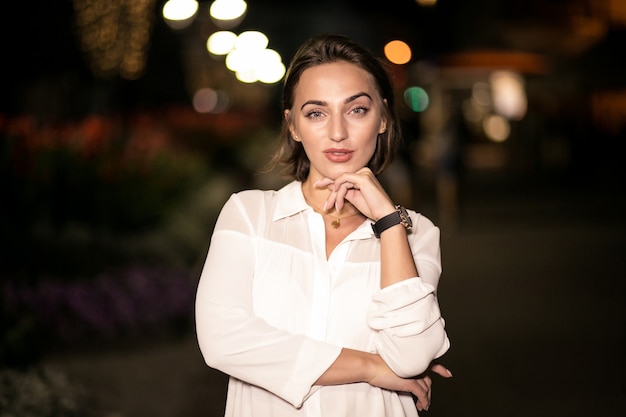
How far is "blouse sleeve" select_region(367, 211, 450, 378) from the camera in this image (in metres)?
2.41

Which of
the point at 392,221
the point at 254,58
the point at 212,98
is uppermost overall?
the point at 212,98

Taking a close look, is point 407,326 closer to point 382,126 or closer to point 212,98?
point 382,126

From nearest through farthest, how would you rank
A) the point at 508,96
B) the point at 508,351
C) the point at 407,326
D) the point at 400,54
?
the point at 407,326
the point at 508,351
the point at 400,54
the point at 508,96

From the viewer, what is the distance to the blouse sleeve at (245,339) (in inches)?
96.1

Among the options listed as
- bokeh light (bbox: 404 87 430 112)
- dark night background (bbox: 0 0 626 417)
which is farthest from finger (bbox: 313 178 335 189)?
bokeh light (bbox: 404 87 430 112)

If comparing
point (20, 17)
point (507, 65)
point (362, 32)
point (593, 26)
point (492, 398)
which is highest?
point (362, 32)

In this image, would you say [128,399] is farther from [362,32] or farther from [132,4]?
[362,32]

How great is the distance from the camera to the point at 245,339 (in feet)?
8.11

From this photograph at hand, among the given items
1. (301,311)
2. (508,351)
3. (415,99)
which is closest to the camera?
(301,311)

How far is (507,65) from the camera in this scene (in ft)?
69.2

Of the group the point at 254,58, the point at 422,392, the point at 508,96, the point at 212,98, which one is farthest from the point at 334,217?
the point at 212,98

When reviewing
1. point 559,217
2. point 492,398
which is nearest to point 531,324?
point 492,398

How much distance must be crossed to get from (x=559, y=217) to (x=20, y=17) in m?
10.5

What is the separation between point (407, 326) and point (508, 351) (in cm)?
514
